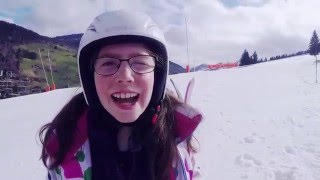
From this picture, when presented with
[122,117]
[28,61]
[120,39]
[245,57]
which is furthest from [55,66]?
[122,117]

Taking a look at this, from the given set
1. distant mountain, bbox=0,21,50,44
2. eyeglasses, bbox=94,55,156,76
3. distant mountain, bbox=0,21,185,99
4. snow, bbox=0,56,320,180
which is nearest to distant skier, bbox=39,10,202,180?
eyeglasses, bbox=94,55,156,76

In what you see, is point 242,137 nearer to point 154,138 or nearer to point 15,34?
point 154,138

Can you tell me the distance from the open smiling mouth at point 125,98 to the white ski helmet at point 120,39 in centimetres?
24

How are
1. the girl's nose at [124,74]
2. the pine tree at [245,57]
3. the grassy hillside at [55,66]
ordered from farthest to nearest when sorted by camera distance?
the grassy hillside at [55,66], the pine tree at [245,57], the girl's nose at [124,74]

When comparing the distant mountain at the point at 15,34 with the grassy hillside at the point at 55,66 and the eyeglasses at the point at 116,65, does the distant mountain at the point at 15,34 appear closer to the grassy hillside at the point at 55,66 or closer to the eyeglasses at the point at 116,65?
the grassy hillside at the point at 55,66

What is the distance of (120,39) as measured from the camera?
6.34ft

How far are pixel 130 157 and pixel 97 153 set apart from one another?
0.20 metres

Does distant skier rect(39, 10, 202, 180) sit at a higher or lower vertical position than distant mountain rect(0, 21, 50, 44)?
lower

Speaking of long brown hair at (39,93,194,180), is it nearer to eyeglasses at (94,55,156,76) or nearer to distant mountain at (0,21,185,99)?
eyeglasses at (94,55,156,76)

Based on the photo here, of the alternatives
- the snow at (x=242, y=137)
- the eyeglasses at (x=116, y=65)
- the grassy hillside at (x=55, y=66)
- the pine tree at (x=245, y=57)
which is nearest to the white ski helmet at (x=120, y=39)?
the eyeglasses at (x=116, y=65)

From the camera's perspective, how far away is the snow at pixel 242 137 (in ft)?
15.6

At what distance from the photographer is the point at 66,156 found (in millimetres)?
1890

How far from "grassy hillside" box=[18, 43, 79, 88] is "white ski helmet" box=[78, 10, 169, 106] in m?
111

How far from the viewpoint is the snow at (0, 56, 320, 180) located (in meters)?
4.77
